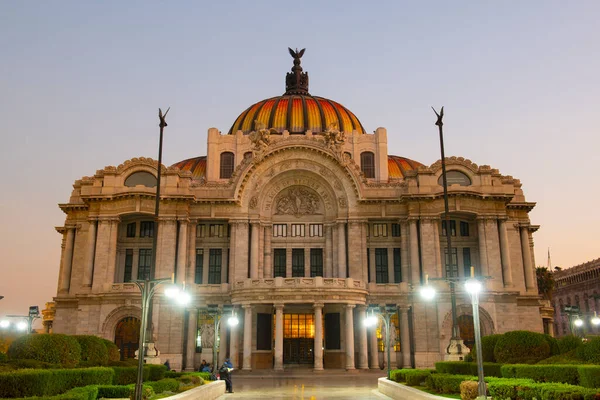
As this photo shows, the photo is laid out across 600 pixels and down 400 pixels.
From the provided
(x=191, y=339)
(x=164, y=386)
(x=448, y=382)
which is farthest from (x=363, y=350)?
(x=164, y=386)

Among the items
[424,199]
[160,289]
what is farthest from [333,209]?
[160,289]

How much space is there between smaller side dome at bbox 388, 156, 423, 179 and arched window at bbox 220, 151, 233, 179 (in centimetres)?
1937

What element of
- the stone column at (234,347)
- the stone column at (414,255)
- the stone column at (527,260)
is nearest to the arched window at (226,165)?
the stone column at (234,347)

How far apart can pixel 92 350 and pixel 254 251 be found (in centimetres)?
2744

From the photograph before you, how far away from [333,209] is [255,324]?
47.4 ft

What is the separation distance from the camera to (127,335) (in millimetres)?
53938

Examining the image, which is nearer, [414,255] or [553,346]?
[553,346]

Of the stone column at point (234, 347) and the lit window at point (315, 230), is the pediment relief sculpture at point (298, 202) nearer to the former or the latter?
the lit window at point (315, 230)

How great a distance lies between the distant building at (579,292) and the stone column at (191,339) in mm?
57452

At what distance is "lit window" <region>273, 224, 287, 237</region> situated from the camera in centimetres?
5988

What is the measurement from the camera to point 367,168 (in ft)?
218

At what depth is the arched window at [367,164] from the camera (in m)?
66.1

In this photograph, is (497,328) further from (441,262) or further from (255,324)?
(255,324)

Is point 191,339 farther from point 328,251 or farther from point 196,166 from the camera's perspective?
point 196,166
